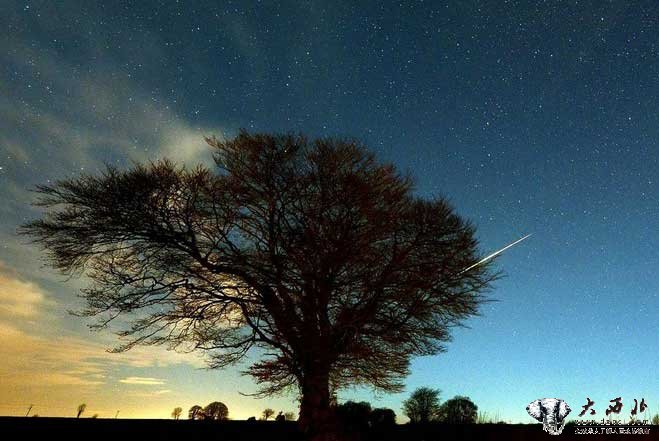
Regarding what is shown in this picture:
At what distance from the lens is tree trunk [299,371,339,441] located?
14.3 m

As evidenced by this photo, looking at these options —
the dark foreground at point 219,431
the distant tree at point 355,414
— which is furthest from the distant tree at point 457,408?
the dark foreground at point 219,431

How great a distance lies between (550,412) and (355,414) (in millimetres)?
7086

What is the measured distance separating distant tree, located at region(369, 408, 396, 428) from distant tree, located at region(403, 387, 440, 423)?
29.9 ft

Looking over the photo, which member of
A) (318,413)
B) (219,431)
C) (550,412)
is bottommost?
(219,431)

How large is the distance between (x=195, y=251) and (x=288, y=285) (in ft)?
9.62

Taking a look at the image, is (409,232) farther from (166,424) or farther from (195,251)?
(166,424)

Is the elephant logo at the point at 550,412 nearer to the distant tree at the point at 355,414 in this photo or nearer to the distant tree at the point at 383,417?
the distant tree at the point at 383,417

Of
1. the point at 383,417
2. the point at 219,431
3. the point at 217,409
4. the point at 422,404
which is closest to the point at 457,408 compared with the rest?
the point at 422,404

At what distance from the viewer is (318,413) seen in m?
14.5

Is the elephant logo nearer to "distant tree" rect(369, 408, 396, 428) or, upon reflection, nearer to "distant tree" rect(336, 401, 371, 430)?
"distant tree" rect(369, 408, 396, 428)

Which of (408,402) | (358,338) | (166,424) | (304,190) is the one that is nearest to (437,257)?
(358,338)

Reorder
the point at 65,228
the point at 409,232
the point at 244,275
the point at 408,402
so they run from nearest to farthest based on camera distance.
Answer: the point at 65,228 < the point at 244,275 < the point at 409,232 < the point at 408,402

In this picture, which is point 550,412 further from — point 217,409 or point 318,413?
point 217,409

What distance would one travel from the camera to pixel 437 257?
14.7 meters
